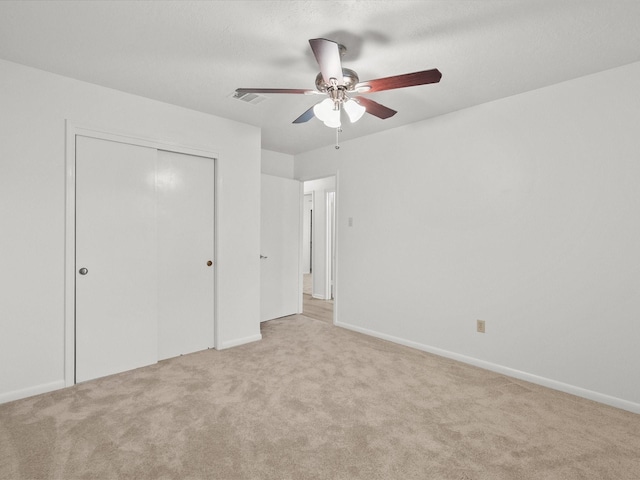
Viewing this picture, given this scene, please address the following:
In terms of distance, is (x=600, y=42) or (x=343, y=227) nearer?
(x=600, y=42)

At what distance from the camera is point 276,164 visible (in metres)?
4.90

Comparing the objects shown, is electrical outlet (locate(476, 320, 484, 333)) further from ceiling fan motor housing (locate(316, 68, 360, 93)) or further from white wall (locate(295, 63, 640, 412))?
ceiling fan motor housing (locate(316, 68, 360, 93))

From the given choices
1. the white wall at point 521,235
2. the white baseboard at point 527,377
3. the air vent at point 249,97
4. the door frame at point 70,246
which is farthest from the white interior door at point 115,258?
the white baseboard at point 527,377

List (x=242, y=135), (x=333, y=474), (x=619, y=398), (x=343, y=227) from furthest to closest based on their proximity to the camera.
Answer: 1. (x=343, y=227)
2. (x=242, y=135)
3. (x=619, y=398)
4. (x=333, y=474)

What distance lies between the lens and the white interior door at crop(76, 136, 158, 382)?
2723 mm

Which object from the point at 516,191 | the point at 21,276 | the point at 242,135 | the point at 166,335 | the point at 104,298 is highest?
the point at 242,135

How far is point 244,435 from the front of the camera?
2029 millimetres

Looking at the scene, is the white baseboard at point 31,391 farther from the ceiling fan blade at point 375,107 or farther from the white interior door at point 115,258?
the ceiling fan blade at point 375,107

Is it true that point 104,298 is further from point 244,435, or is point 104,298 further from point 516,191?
point 516,191

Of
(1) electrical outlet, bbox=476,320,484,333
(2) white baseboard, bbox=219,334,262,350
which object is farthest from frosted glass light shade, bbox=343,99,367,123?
(2) white baseboard, bbox=219,334,262,350

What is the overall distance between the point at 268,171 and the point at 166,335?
2.58 meters

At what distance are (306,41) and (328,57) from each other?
455 mm

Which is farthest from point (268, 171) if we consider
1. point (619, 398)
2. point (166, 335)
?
point (619, 398)

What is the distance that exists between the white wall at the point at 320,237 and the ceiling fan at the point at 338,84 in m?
3.68
